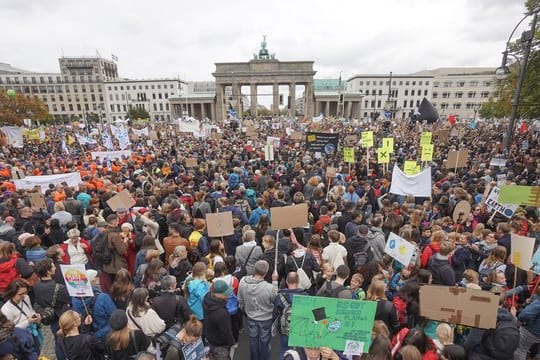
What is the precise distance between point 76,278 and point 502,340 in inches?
194

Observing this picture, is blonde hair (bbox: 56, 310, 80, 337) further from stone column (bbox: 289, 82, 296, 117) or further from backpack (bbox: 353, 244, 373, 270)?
stone column (bbox: 289, 82, 296, 117)

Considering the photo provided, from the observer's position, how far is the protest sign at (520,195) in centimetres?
575

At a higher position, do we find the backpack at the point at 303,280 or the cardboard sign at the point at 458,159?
the cardboard sign at the point at 458,159

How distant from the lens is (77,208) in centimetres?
772

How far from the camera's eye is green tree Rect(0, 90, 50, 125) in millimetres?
38031

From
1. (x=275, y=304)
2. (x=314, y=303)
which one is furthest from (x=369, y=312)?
(x=275, y=304)

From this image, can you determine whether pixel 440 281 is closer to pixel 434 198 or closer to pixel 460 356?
pixel 460 356

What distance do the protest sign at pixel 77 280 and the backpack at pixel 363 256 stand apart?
378cm

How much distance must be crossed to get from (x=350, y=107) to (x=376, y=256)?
267 feet

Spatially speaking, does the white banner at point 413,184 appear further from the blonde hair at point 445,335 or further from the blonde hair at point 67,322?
the blonde hair at point 67,322

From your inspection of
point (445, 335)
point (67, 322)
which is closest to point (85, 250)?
point (67, 322)

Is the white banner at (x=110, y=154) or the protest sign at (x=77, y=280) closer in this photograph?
the protest sign at (x=77, y=280)

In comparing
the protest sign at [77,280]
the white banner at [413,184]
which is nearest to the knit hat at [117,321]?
the protest sign at [77,280]

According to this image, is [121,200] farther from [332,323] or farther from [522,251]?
[522,251]
